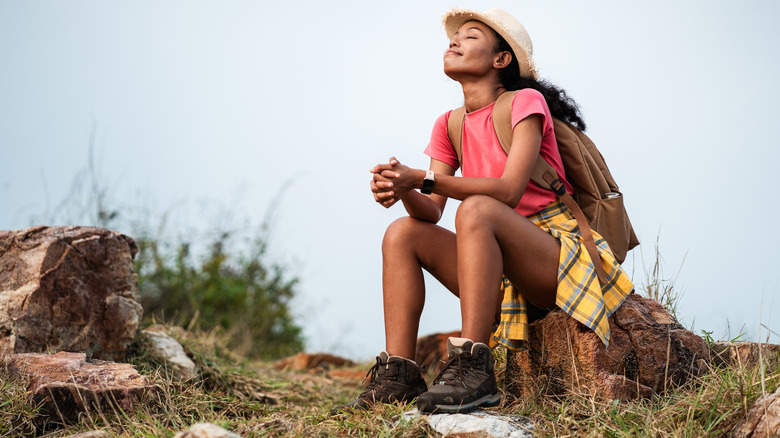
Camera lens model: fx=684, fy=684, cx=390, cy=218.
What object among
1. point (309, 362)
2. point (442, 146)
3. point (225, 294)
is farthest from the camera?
point (225, 294)

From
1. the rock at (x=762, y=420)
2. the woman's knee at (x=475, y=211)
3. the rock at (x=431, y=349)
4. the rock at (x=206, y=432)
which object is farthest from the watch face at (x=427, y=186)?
the rock at (x=431, y=349)

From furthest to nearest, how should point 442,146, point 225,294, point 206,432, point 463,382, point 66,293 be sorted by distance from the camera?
1. point 225,294
2. point 66,293
3. point 442,146
4. point 463,382
5. point 206,432

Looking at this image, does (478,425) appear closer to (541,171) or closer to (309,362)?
(541,171)

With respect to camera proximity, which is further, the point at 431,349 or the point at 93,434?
the point at 431,349

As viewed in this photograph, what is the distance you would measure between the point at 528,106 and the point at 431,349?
3.39 m

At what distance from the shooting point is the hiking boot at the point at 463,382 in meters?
2.63

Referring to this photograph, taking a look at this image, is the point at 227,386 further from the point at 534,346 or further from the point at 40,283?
the point at 534,346

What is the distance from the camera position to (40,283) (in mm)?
3787

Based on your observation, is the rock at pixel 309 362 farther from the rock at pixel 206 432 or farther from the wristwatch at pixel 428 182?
the rock at pixel 206 432

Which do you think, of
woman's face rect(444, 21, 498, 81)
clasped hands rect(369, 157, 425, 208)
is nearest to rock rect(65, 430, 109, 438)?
clasped hands rect(369, 157, 425, 208)

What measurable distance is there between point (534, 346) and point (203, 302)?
5717mm

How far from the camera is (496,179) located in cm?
285

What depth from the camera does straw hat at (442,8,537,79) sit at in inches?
127

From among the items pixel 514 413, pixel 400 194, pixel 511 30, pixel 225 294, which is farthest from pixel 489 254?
pixel 225 294
